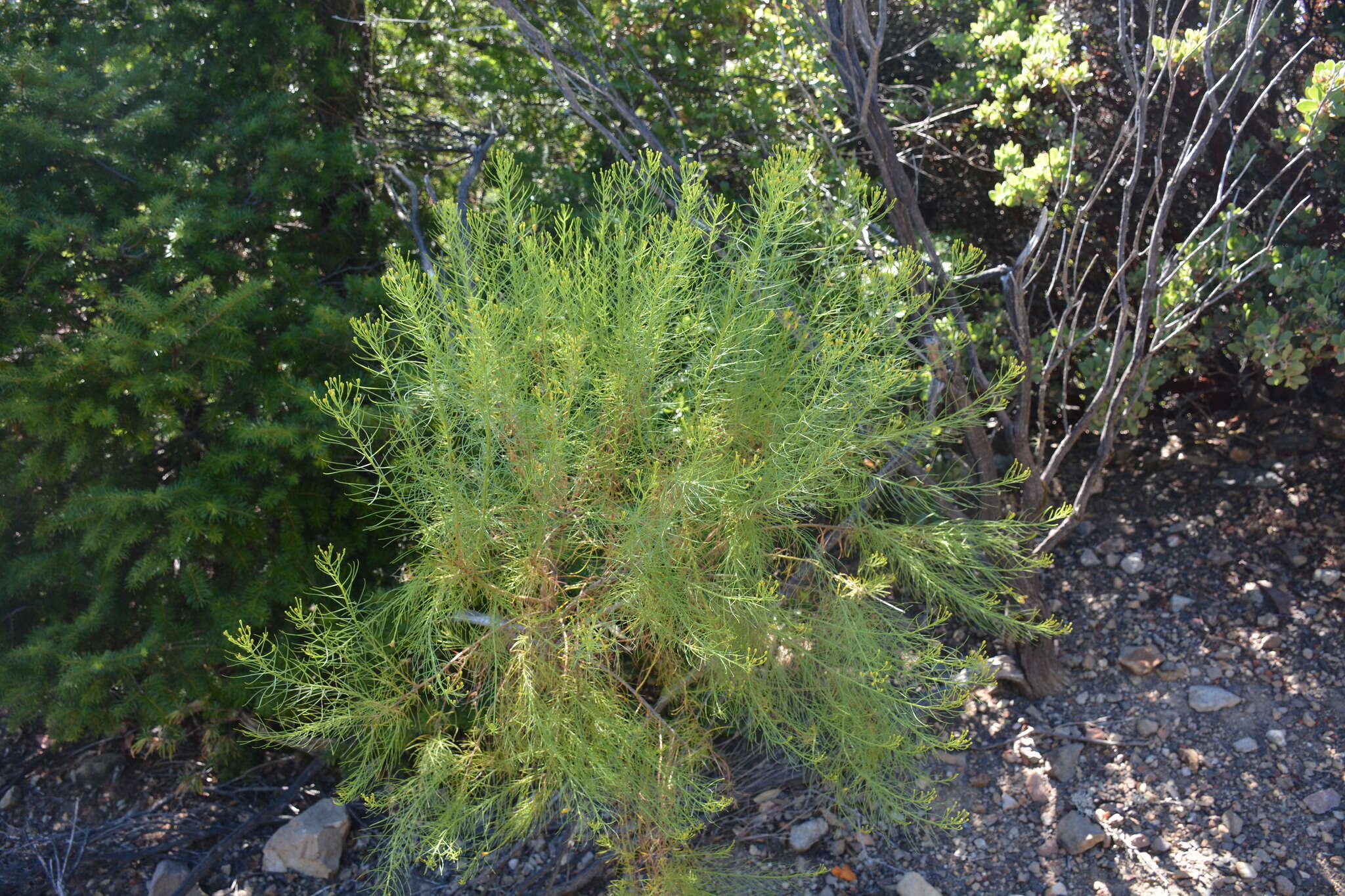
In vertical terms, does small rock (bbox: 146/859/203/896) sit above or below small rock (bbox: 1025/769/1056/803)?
above

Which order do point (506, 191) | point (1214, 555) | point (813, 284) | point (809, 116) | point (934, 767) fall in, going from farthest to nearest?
1. point (809, 116)
2. point (1214, 555)
3. point (934, 767)
4. point (813, 284)
5. point (506, 191)

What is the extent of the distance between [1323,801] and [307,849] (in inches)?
100

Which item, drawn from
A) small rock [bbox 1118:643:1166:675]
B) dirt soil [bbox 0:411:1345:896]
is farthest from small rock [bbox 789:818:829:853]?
small rock [bbox 1118:643:1166:675]

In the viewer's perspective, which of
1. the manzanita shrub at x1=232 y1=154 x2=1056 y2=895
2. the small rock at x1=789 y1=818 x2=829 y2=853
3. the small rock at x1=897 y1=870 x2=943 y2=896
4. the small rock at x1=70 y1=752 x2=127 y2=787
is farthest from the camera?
the small rock at x1=70 y1=752 x2=127 y2=787

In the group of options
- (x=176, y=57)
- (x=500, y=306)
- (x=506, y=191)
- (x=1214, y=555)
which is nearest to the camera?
(x=500, y=306)

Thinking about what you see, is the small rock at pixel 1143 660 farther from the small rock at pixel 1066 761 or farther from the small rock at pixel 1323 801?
the small rock at pixel 1323 801

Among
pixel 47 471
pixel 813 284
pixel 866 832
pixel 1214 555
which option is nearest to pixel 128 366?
pixel 47 471

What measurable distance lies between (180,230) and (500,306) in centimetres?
134

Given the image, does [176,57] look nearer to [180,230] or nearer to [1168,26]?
[180,230]

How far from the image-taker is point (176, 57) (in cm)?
318

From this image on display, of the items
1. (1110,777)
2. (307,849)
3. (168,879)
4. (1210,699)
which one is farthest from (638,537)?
(1210,699)

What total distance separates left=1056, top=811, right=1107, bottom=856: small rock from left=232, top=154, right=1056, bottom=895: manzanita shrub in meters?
0.35

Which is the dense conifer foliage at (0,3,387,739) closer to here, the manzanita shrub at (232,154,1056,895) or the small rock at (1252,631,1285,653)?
the manzanita shrub at (232,154,1056,895)

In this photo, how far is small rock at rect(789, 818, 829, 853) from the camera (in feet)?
7.82
